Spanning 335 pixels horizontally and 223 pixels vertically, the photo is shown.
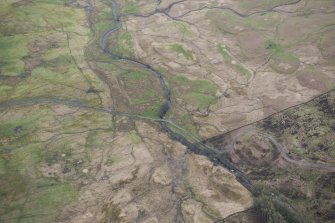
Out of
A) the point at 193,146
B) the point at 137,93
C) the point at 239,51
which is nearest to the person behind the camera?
the point at 193,146

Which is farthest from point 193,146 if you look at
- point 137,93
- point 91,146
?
point 137,93

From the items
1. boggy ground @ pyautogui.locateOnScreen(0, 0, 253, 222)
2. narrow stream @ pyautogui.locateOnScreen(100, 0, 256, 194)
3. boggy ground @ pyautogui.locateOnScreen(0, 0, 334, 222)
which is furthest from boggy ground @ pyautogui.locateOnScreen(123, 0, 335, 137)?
boggy ground @ pyautogui.locateOnScreen(0, 0, 253, 222)

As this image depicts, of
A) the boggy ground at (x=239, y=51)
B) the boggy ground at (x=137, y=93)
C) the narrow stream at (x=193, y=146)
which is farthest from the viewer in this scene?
the boggy ground at (x=239, y=51)

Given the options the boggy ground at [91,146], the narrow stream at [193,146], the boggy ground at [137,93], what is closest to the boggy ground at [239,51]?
the boggy ground at [137,93]

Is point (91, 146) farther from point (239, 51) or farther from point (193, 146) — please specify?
point (239, 51)

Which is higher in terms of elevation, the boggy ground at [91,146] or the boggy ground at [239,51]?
the boggy ground at [239,51]

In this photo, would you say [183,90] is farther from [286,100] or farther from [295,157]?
[295,157]

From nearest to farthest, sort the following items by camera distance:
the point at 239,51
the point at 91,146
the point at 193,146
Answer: the point at 91,146 < the point at 193,146 < the point at 239,51

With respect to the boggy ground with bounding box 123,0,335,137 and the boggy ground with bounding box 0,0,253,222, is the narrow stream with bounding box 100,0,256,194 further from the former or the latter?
the boggy ground with bounding box 123,0,335,137

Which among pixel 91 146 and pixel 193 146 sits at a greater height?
pixel 193 146

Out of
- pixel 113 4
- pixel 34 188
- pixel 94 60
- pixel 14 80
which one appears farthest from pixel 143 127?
pixel 113 4

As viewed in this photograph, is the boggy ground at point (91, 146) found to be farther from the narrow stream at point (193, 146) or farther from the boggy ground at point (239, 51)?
the boggy ground at point (239, 51)

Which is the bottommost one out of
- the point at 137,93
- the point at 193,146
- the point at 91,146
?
the point at 91,146

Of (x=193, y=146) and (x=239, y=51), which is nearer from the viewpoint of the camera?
(x=193, y=146)
